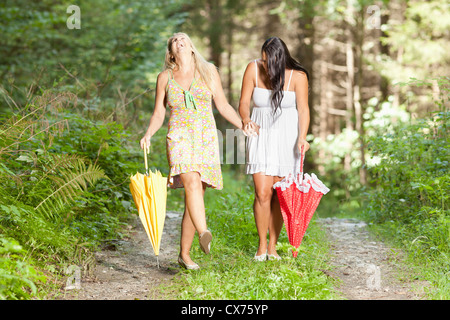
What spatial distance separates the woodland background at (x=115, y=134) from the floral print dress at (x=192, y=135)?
3.29ft

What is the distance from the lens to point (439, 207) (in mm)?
6375

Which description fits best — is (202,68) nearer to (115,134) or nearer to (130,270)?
(130,270)

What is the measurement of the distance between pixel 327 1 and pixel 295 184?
11576mm

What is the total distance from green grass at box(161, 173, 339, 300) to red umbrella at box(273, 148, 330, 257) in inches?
13.8

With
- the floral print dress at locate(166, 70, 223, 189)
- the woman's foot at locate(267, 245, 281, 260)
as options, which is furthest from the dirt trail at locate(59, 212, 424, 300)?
the floral print dress at locate(166, 70, 223, 189)

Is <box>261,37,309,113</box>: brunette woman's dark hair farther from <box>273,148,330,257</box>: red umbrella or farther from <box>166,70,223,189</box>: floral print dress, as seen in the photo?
<box>273,148,330,257</box>: red umbrella

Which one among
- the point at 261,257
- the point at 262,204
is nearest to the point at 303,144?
the point at 262,204

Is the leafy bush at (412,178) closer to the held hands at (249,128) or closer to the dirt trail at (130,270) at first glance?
the held hands at (249,128)

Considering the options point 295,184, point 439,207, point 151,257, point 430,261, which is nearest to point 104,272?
point 151,257

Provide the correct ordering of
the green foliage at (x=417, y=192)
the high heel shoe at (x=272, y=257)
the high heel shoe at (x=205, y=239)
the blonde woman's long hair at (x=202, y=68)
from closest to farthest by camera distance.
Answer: the high heel shoe at (x=205, y=239) < the blonde woman's long hair at (x=202, y=68) < the high heel shoe at (x=272, y=257) < the green foliage at (x=417, y=192)

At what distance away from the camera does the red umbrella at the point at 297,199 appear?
488cm

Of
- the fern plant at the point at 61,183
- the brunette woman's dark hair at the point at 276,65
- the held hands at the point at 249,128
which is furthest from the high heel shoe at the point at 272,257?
the fern plant at the point at 61,183

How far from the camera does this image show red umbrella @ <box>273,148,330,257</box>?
488 centimetres

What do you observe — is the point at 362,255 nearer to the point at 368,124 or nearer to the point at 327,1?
the point at 368,124
